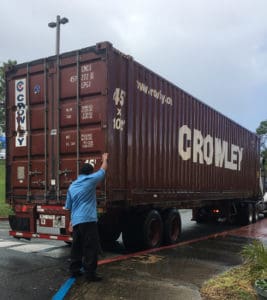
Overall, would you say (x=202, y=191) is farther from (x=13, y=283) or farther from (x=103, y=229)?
(x=13, y=283)

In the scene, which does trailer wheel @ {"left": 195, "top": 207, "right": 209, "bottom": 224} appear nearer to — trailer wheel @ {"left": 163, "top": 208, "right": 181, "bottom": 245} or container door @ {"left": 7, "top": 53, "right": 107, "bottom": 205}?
trailer wheel @ {"left": 163, "top": 208, "right": 181, "bottom": 245}

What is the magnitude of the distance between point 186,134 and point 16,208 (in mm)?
4703

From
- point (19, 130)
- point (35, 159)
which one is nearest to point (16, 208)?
point (35, 159)

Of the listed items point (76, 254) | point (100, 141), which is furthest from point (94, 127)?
point (76, 254)

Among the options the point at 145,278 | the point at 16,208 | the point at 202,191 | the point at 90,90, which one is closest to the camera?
the point at 145,278

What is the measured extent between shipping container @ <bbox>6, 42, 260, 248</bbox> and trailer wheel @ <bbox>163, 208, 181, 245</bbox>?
25mm

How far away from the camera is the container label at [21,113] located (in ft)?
30.6

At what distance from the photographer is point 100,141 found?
8266mm

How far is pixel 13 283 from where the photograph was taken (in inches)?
245

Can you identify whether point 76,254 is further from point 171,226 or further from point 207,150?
point 207,150

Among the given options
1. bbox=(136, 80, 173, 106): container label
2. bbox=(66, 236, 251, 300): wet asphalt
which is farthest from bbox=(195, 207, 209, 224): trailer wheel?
bbox=(136, 80, 173, 106): container label

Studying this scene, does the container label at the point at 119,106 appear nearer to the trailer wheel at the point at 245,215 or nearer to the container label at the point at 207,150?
the container label at the point at 207,150

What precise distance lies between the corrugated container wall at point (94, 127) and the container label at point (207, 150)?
0.34 m

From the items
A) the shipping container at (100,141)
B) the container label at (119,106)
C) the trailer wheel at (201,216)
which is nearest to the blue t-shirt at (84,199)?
the shipping container at (100,141)
